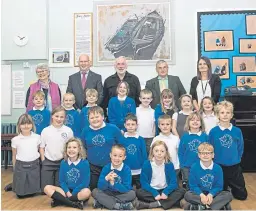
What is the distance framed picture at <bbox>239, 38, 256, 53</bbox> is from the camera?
5305mm

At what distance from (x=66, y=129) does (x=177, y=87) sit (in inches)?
55.4

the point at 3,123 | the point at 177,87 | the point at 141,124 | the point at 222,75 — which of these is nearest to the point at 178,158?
the point at 141,124

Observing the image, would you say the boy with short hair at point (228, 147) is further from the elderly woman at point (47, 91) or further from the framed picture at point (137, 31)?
the framed picture at point (137, 31)

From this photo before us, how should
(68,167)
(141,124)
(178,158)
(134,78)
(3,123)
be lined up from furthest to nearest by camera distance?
(3,123) → (134,78) → (141,124) → (178,158) → (68,167)

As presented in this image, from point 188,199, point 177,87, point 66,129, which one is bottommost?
point 188,199

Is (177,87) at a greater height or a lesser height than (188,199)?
greater

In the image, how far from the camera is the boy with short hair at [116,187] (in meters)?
3.12

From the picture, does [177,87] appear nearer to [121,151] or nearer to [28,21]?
[121,151]

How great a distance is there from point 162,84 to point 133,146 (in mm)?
991

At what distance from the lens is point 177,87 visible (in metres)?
4.19

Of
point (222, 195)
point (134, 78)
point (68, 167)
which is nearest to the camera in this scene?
point (222, 195)

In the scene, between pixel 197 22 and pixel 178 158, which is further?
pixel 197 22

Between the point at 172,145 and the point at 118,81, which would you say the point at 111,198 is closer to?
the point at 172,145

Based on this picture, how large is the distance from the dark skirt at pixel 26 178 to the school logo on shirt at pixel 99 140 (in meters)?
0.69
